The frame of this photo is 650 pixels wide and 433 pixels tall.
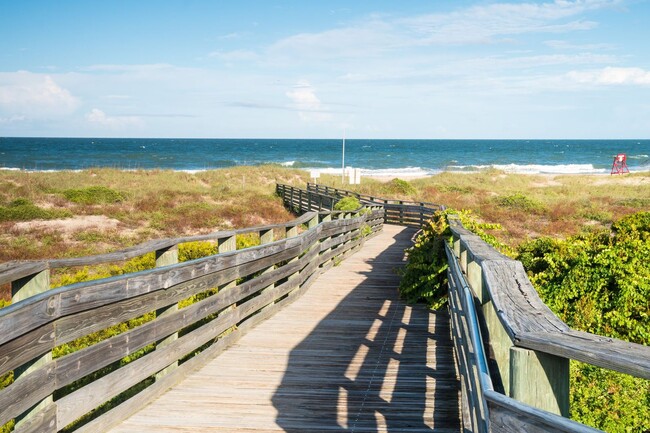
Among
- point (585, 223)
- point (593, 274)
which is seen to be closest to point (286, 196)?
point (585, 223)

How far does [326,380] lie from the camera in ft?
20.2

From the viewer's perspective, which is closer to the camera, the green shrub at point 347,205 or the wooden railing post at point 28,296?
the wooden railing post at point 28,296

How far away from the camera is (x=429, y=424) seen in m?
4.96

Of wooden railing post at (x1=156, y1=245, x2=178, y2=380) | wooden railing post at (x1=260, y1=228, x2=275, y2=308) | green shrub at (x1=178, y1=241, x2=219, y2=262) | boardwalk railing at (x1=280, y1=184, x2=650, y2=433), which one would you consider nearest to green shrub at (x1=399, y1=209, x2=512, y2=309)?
wooden railing post at (x1=260, y1=228, x2=275, y2=308)

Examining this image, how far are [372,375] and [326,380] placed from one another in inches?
18.6

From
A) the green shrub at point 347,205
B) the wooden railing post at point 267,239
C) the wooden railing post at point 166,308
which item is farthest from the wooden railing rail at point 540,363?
the green shrub at point 347,205

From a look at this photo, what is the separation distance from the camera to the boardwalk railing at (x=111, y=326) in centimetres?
372

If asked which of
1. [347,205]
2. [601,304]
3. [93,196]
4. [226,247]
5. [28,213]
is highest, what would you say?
[226,247]

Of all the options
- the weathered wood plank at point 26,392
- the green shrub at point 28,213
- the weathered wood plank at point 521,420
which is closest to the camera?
the weathered wood plank at point 521,420

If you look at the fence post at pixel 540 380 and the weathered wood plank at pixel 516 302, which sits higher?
the weathered wood plank at pixel 516 302

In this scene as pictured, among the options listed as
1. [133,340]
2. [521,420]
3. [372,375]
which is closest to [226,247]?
[372,375]

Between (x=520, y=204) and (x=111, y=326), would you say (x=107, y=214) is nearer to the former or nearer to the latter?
(x=520, y=204)

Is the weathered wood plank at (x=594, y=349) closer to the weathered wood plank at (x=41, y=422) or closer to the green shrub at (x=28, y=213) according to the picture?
the weathered wood plank at (x=41, y=422)

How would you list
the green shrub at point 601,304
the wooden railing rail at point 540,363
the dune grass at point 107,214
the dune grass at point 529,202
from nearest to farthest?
the wooden railing rail at point 540,363
the green shrub at point 601,304
the dune grass at point 107,214
the dune grass at point 529,202
